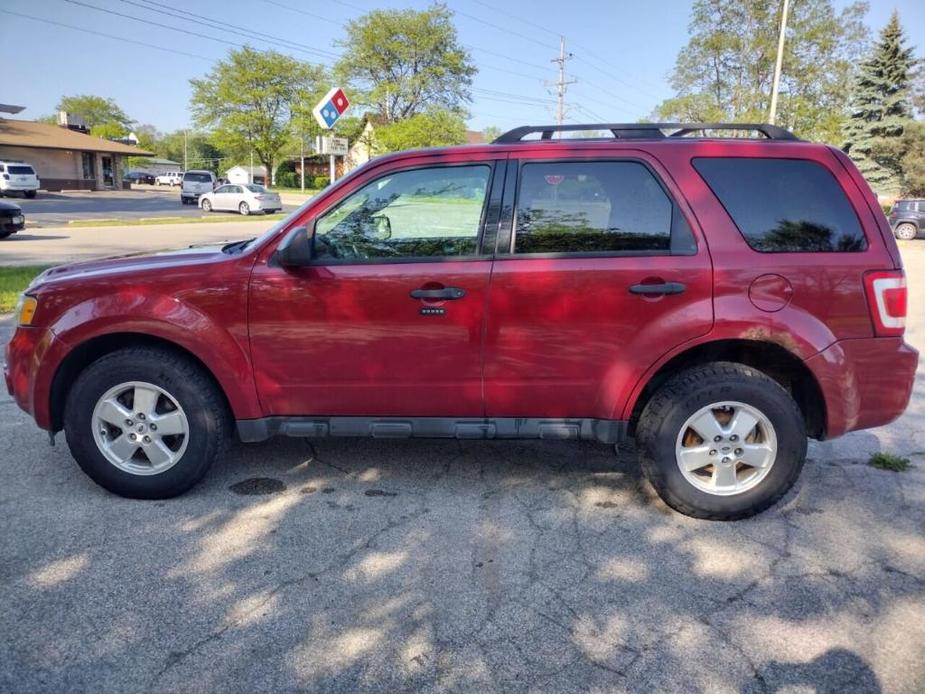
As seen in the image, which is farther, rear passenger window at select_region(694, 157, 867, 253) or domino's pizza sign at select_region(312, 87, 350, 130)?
domino's pizza sign at select_region(312, 87, 350, 130)

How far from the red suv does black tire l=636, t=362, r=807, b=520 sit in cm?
1

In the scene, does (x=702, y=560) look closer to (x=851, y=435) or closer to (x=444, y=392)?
(x=444, y=392)

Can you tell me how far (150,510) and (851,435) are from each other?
181 inches

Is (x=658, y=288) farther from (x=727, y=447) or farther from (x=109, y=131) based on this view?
(x=109, y=131)

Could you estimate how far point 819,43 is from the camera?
142 ft

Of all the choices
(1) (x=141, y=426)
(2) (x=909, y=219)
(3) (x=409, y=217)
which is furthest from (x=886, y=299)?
(2) (x=909, y=219)

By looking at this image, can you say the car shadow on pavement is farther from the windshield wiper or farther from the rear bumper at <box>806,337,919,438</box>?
the windshield wiper

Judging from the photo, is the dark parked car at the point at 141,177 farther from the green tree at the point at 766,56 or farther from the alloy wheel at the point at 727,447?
the alloy wheel at the point at 727,447

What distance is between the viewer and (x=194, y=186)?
40719 mm

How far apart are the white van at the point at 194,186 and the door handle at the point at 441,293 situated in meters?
40.0

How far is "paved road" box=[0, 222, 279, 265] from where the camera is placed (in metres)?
14.4

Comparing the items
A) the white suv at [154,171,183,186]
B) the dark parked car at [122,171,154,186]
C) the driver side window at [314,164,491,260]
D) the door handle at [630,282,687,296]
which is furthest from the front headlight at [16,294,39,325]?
the dark parked car at [122,171,154,186]

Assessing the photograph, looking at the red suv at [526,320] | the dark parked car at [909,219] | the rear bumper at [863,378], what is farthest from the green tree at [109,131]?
the rear bumper at [863,378]

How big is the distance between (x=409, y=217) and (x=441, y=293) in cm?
47
